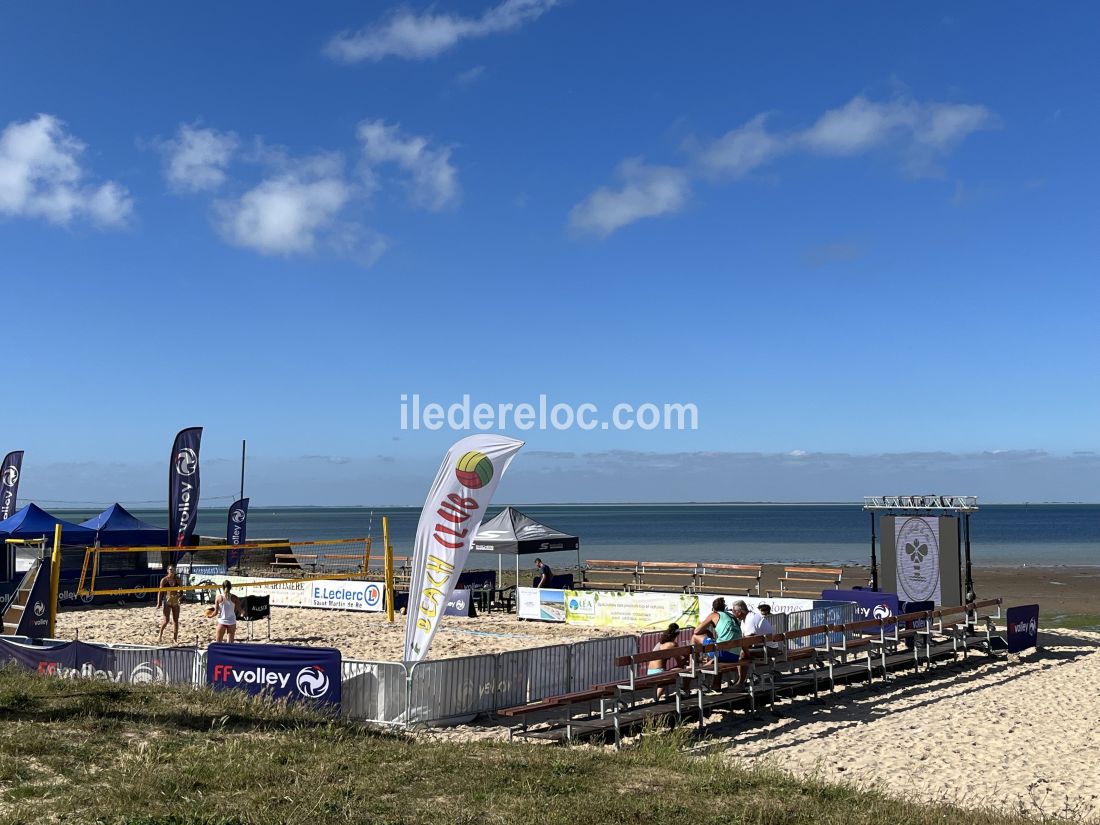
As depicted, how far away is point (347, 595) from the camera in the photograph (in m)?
25.0

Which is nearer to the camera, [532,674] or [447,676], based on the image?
[447,676]

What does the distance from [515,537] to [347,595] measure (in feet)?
15.6

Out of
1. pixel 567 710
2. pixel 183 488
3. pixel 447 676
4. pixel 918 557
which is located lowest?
pixel 567 710

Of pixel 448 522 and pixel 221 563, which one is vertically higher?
pixel 448 522

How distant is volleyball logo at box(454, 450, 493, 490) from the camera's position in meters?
11.2

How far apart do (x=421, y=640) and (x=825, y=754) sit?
4.72 m

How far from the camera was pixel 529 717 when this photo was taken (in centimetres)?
1093

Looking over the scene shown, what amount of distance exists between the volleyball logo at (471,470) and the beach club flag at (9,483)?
87.5 ft

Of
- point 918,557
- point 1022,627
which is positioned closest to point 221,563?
point 918,557

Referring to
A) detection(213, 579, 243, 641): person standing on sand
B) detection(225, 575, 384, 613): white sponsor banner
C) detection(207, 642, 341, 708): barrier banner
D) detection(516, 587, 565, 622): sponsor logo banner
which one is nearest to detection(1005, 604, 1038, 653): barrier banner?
detection(516, 587, 565, 622): sponsor logo banner

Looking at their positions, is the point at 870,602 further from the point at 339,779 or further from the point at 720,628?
the point at 339,779

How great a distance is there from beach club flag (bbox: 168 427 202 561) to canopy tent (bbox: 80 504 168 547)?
298cm

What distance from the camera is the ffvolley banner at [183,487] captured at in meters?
25.4

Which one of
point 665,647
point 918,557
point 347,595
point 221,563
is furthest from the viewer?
point 221,563
